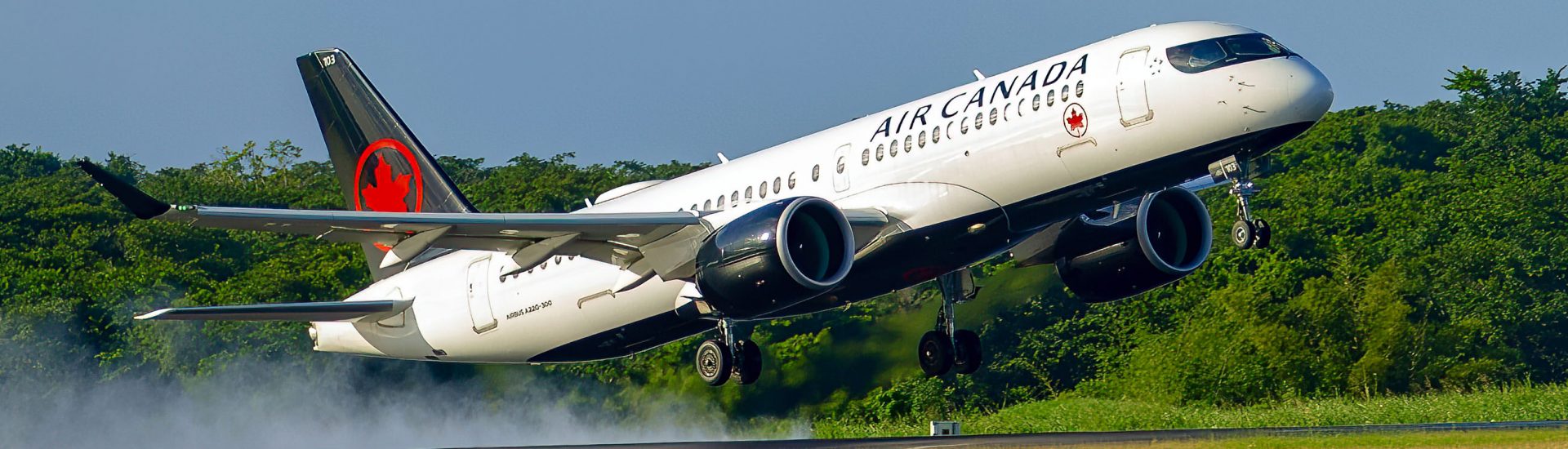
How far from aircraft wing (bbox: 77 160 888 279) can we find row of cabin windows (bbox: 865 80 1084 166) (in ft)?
3.36

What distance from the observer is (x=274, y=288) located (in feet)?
195

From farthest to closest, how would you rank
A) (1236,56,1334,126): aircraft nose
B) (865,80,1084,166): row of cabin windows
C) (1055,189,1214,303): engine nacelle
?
(1055,189,1214,303): engine nacelle → (865,80,1084,166): row of cabin windows → (1236,56,1334,126): aircraft nose

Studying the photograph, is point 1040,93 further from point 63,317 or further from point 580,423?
point 63,317

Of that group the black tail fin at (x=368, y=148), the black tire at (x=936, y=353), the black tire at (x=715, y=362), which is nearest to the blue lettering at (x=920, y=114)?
the black tire at (x=715, y=362)

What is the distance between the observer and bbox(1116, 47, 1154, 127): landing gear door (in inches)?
1009

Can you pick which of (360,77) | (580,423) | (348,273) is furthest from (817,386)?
(348,273)

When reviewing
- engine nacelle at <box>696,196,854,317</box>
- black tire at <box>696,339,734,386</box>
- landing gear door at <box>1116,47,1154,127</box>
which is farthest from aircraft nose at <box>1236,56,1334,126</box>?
black tire at <box>696,339,734,386</box>

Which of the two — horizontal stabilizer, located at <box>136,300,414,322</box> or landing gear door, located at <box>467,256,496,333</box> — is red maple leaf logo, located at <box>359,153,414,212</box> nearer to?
horizontal stabilizer, located at <box>136,300,414,322</box>

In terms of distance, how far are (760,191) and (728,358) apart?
2.89m

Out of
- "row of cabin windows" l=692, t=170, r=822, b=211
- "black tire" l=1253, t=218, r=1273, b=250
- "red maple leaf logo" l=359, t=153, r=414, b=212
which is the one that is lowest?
"black tire" l=1253, t=218, r=1273, b=250

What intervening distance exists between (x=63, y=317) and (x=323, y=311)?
23233 millimetres

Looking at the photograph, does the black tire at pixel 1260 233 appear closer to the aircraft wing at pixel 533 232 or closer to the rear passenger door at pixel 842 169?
the aircraft wing at pixel 533 232

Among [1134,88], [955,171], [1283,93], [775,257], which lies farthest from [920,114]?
[1283,93]

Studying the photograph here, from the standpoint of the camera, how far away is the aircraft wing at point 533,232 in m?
27.3
